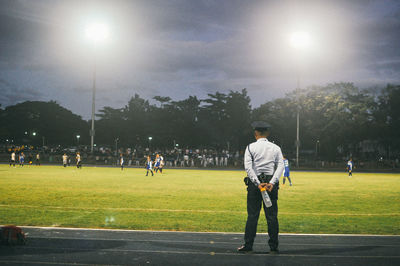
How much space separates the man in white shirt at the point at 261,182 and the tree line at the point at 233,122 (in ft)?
152

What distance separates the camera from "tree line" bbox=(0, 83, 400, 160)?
60.3m

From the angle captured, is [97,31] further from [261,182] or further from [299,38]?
[261,182]

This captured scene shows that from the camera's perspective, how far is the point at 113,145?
306 feet

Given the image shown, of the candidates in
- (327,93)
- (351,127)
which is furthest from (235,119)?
(351,127)

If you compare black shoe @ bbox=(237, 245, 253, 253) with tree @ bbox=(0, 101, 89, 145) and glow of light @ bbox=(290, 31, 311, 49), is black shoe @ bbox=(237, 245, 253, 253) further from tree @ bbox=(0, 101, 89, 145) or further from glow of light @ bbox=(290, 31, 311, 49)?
tree @ bbox=(0, 101, 89, 145)

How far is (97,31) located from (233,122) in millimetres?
43793

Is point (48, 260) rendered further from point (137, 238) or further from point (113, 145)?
point (113, 145)

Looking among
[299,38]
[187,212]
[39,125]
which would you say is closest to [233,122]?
[299,38]

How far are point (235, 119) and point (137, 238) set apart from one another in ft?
250

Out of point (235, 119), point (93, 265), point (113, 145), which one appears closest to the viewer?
point (93, 265)

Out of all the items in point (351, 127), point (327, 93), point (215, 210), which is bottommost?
point (215, 210)

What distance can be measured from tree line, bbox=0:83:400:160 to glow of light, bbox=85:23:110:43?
2535 cm

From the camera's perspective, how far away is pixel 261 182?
610cm

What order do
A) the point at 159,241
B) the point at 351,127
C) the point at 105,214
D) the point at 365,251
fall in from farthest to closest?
the point at 351,127
the point at 105,214
the point at 159,241
the point at 365,251
